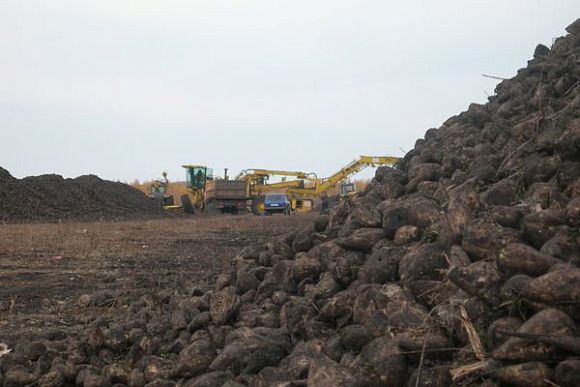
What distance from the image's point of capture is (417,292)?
13.3 ft

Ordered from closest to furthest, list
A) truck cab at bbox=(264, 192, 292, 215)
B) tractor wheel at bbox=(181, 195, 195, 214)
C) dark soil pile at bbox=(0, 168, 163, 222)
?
dark soil pile at bbox=(0, 168, 163, 222) → truck cab at bbox=(264, 192, 292, 215) → tractor wheel at bbox=(181, 195, 195, 214)

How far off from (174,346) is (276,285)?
39.4 inches

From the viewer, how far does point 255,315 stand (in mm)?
5090

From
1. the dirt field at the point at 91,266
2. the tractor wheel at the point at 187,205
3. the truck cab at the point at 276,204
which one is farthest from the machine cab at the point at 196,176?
the dirt field at the point at 91,266

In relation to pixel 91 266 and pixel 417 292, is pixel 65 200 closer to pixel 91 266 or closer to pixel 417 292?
pixel 91 266

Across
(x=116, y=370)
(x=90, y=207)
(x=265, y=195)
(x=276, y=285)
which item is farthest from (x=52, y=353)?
(x=265, y=195)

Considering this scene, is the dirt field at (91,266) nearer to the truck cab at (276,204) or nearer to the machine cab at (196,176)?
the truck cab at (276,204)

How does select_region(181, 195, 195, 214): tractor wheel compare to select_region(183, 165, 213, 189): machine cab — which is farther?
select_region(183, 165, 213, 189): machine cab

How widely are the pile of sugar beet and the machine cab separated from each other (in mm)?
30237

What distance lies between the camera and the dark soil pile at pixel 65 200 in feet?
82.9

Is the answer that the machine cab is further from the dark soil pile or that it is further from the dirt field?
the dirt field

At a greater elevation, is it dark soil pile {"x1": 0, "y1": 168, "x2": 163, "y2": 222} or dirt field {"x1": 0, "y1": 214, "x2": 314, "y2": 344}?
dark soil pile {"x1": 0, "y1": 168, "x2": 163, "y2": 222}

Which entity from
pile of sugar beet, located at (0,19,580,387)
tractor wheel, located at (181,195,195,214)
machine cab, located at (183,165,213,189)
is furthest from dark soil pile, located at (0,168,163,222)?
pile of sugar beet, located at (0,19,580,387)

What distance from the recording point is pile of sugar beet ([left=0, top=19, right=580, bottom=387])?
3236 mm
